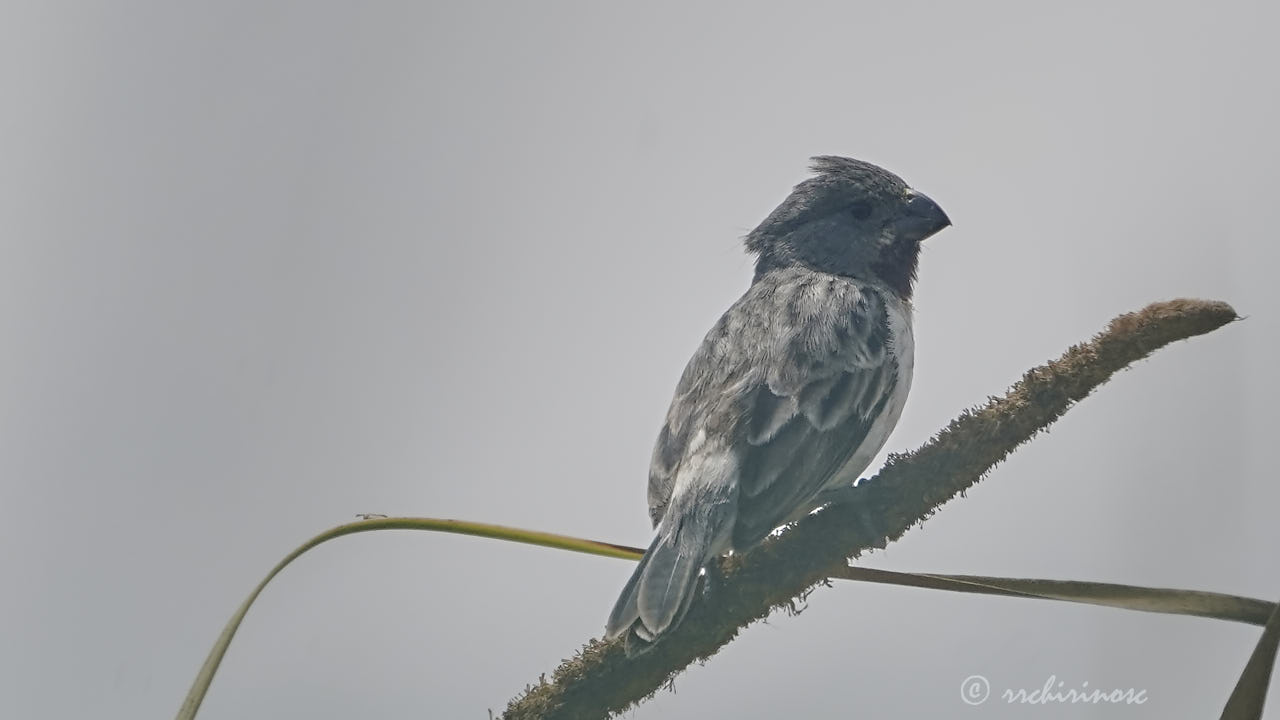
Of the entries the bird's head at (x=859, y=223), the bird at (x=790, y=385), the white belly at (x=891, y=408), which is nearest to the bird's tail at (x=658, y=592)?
the bird at (x=790, y=385)

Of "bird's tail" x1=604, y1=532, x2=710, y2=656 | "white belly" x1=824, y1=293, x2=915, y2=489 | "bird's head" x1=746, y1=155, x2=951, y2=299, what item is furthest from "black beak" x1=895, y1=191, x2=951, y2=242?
"bird's tail" x1=604, y1=532, x2=710, y2=656

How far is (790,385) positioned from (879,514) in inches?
56.9

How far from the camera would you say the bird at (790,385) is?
393 centimetres

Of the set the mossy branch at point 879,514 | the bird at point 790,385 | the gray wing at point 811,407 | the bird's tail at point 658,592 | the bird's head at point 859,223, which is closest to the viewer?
the mossy branch at point 879,514

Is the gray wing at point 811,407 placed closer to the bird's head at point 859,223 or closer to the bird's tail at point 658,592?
the bird's tail at point 658,592

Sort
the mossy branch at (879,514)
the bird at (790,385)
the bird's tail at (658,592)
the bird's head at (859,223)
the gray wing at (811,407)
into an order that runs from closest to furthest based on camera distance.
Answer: the mossy branch at (879,514) < the bird's tail at (658,592) < the bird at (790,385) < the gray wing at (811,407) < the bird's head at (859,223)

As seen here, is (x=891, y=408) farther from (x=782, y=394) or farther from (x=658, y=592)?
(x=658, y=592)

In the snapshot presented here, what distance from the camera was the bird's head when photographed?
18.6ft

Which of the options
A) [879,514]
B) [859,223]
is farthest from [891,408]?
[879,514]

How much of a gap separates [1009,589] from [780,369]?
2.49 m

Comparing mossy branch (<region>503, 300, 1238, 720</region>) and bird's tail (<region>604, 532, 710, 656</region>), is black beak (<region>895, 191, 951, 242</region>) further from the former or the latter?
mossy branch (<region>503, 300, 1238, 720</region>)

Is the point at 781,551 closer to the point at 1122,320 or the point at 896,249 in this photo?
the point at 1122,320

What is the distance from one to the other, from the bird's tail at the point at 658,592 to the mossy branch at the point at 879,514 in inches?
1.7

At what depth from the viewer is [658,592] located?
11.3 ft
